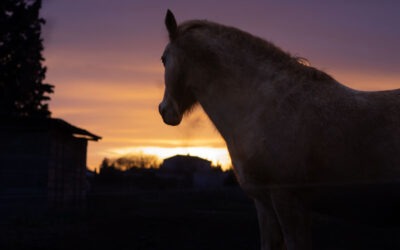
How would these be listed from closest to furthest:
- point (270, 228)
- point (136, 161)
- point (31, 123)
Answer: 1. point (270, 228)
2. point (31, 123)
3. point (136, 161)

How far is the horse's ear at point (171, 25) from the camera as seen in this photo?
3785 millimetres

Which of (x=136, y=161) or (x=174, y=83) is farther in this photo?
(x=136, y=161)

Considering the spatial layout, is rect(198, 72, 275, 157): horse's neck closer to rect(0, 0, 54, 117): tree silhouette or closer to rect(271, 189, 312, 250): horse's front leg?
rect(271, 189, 312, 250): horse's front leg

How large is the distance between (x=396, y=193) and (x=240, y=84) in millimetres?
1336

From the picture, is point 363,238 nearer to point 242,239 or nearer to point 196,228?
point 242,239

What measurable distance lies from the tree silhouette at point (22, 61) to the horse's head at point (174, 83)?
24444 mm

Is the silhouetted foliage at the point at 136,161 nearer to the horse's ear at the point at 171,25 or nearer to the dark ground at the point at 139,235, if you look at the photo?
the dark ground at the point at 139,235

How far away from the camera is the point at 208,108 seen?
3609 millimetres

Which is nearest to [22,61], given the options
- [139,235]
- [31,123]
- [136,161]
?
[31,123]

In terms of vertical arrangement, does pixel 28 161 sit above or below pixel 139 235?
above

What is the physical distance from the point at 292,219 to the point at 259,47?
1.37 m

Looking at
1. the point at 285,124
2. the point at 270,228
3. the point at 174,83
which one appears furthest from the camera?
the point at 174,83

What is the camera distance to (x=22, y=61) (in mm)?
27625

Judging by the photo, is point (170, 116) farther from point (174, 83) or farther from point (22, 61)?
point (22, 61)
